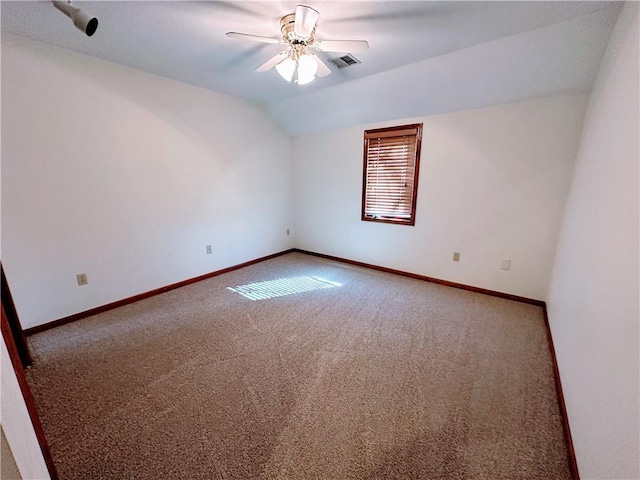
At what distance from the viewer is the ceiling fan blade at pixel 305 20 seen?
1.41 metres

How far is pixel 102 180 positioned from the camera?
2.44 m

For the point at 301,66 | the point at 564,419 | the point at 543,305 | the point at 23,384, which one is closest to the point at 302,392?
the point at 23,384

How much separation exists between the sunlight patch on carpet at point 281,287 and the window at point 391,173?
3.87 ft

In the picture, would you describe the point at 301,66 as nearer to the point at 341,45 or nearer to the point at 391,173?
the point at 341,45

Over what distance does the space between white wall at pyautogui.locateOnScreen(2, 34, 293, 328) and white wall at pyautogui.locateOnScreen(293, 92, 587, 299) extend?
68.1 inches

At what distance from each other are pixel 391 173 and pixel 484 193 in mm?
1085

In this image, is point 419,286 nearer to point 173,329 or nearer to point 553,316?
point 553,316

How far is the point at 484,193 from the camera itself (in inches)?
109

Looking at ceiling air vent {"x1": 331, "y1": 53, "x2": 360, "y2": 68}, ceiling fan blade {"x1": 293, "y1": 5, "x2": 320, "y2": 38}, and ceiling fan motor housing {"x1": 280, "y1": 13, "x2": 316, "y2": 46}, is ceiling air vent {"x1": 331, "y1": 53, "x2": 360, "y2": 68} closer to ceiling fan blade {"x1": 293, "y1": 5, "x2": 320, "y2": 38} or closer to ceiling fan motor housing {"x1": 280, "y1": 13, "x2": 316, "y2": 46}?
ceiling fan motor housing {"x1": 280, "y1": 13, "x2": 316, "y2": 46}

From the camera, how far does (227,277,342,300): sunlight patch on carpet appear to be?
2959mm

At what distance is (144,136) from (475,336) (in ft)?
12.0

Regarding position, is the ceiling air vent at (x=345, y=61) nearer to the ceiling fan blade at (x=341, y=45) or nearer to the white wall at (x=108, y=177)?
the ceiling fan blade at (x=341, y=45)

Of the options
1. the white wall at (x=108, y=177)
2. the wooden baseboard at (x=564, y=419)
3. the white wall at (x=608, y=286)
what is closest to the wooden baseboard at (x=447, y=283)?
the wooden baseboard at (x=564, y=419)

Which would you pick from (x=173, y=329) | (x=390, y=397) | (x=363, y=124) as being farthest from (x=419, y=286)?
(x=173, y=329)
